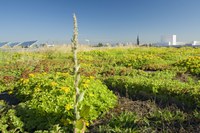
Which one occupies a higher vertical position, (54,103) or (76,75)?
(76,75)

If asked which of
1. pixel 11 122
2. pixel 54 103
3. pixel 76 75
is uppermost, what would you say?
pixel 76 75

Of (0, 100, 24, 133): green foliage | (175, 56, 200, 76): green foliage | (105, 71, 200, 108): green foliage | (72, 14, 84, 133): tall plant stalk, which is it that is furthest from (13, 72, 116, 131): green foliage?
(175, 56, 200, 76): green foliage

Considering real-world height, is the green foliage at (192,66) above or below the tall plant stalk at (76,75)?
below

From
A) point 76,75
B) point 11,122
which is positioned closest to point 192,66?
point 11,122

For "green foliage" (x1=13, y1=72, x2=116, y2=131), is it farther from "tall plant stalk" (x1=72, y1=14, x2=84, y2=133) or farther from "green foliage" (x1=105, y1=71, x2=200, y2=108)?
"tall plant stalk" (x1=72, y1=14, x2=84, y2=133)

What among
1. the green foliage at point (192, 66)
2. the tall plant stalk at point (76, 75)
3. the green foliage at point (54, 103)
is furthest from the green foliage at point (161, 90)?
the tall plant stalk at point (76, 75)

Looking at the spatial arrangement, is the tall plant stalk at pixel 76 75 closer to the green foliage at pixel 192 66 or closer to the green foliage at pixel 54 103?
the green foliage at pixel 54 103

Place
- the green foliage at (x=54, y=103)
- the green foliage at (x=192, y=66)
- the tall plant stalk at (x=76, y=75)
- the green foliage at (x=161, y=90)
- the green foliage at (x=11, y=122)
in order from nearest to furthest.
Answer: the tall plant stalk at (x=76, y=75) → the green foliage at (x=11, y=122) → the green foliage at (x=54, y=103) → the green foliage at (x=161, y=90) → the green foliage at (x=192, y=66)

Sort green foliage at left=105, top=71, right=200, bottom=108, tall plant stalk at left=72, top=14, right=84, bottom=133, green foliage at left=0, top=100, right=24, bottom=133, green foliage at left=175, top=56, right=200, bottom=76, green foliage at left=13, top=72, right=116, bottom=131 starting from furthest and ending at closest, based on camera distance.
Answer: green foliage at left=175, top=56, right=200, bottom=76 → green foliage at left=105, top=71, right=200, bottom=108 → green foliage at left=13, top=72, right=116, bottom=131 → green foliage at left=0, top=100, right=24, bottom=133 → tall plant stalk at left=72, top=14, right=84, bottom=133

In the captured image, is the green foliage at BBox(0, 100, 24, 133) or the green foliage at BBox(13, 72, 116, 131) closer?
the green foliage at BBox(0, 100, 24, 133)

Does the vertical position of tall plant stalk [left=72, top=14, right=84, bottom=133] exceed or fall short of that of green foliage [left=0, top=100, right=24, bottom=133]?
it exceeds it

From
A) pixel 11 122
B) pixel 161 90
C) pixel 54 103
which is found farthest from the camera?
pixel 161 90

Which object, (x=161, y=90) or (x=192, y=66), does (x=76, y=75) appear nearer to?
(x=161, y=90)

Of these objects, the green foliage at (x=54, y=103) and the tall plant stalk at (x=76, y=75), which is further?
the green foliage at (x=54, y=103)
